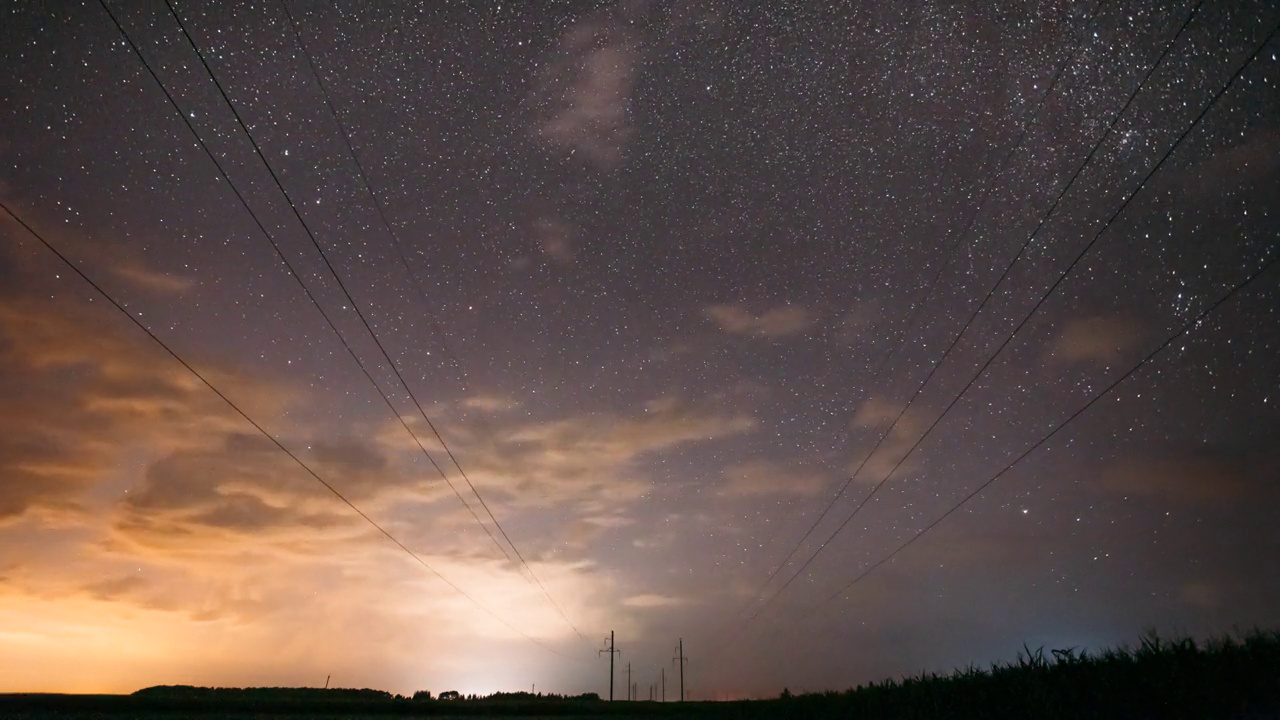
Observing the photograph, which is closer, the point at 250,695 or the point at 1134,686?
the point at 1134,686

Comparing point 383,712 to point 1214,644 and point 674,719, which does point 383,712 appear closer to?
point 674,719

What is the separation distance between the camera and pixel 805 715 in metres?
22.4

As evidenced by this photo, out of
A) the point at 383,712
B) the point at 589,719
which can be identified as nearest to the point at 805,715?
the point at 589,719

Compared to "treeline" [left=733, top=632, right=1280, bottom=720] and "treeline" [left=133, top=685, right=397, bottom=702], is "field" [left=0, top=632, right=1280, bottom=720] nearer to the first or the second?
"treeline" [left=733, top=632, right=1280, bottom=720]

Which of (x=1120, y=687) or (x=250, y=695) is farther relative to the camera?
(x=250, y=695)

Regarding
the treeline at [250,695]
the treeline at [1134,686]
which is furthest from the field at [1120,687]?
the treeline at [250,695]

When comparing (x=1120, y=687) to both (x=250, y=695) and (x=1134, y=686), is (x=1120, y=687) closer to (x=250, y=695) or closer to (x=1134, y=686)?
(x=1134, y=686)

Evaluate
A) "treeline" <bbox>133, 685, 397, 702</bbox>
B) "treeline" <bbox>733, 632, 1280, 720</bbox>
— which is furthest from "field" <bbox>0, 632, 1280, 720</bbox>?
"treeline" <bbox>133, 685, 397, 702</bbox>

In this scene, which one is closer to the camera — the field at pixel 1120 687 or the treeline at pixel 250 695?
the field at pixel 1120 687

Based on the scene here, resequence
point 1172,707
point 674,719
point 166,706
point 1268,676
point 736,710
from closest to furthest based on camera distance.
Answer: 1. point 1268,676
2. point 1172,707
3. point 736,710
4. point 674,719
5. point 166,706

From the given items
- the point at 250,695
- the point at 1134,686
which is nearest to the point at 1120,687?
the point at 1134,686

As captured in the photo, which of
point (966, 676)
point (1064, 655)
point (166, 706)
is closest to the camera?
point (1064, 655)

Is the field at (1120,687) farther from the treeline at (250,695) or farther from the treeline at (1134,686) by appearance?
the treeline at (250,695)

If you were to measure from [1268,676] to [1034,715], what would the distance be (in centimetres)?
328
